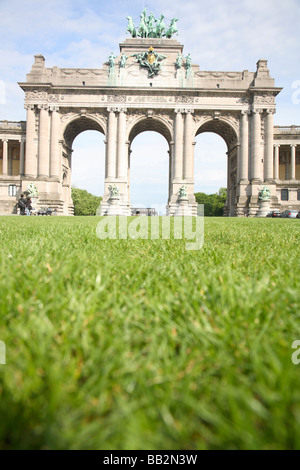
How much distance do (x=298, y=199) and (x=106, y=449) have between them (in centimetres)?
4318

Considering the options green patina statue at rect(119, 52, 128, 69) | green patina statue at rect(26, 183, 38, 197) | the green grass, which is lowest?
the green grass

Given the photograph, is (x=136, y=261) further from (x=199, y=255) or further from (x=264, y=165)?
(x=264, y=165)

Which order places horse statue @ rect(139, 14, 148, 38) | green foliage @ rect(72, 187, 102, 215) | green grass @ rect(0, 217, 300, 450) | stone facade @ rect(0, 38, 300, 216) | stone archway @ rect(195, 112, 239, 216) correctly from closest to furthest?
green grass @ rect(0, 217, 300, 450) < stone facade @ rect(0, 38, 300, 216) < stone archway @ rect(195, 112, 239, 216) < horse statue @ rect(139, 14, 148, 38) < green foliage @ rect(72, 187, 102, 215)

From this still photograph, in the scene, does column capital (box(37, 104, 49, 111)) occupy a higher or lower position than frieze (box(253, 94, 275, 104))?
lower

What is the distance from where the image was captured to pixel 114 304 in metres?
1.34

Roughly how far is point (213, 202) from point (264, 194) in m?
47.0

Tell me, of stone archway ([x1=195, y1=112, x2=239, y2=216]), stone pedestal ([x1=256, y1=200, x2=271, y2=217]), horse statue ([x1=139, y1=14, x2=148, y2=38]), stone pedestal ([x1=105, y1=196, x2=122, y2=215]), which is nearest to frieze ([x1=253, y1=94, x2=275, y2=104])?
stone archway ([x1=195, y1=112, x2=239, y2=216])

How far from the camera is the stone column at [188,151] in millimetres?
31375

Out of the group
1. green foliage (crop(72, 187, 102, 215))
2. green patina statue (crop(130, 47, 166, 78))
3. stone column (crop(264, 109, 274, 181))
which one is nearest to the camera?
stone column (crop(264, 109, 274, 181))

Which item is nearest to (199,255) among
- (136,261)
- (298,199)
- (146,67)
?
(136,261)

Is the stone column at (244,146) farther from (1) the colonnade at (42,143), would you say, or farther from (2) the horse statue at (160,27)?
(1) the colonnade at (42,143)

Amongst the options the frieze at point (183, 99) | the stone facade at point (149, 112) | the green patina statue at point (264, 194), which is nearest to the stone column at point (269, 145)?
the stone facade at point (149, 112)

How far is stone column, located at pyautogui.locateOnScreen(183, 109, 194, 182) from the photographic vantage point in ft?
103

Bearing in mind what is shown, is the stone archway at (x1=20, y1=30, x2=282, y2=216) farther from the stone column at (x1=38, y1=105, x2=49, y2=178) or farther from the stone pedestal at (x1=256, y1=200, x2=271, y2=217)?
the stone pedestal at (x1=256, y1=200, x2=271, y2=217)
